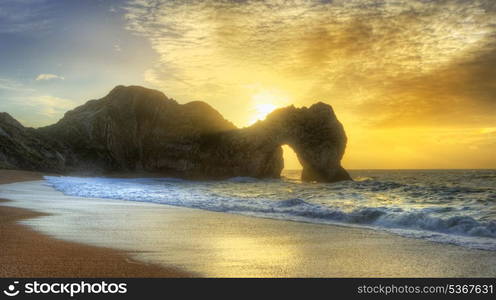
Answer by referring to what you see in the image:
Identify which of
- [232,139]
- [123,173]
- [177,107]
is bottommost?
[123,173]

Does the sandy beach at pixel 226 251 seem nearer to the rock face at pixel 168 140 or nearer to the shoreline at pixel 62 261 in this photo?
the shoreline at pixel 62 261

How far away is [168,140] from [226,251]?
198 feet

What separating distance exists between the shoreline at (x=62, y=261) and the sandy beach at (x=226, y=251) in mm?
12

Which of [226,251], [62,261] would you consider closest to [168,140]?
[226,251]

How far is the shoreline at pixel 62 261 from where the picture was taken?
14.3 ft

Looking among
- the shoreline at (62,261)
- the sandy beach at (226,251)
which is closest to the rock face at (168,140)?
the sandy beach at (226,251)

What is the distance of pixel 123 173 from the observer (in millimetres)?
63719

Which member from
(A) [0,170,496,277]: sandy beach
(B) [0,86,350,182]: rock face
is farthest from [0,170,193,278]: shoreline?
(B) [0,86,350,182]: rock face

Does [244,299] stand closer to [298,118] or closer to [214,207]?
[214,207]

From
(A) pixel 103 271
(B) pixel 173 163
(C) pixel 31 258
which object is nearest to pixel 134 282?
(A) pixel 103 271

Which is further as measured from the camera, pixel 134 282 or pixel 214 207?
pixel 214 207

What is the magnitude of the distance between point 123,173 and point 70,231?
58.9 metres

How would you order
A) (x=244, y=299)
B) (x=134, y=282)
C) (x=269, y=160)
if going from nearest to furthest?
(x=244, y=299) < (x=134, y=282) < (x=269, y=160)

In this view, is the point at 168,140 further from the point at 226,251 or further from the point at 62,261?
the point at 62,261
